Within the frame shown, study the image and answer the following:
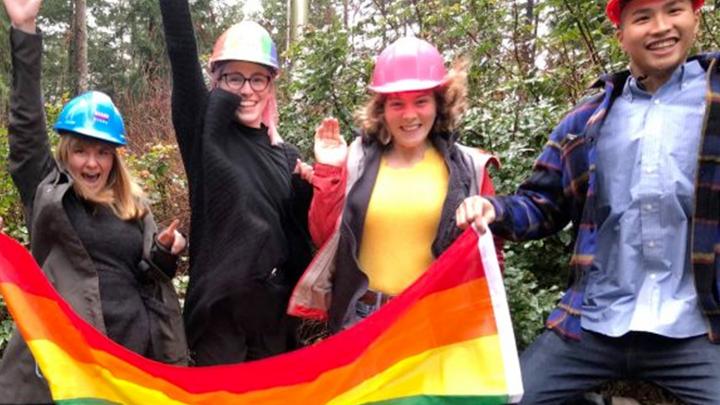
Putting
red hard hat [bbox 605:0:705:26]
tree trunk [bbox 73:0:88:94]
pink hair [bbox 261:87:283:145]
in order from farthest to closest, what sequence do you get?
1. tree trunk [bbox 73:0:88:94]
2. pink hair [bbox 261:87:283:145]
3. red hard hat [bbox 605:0:705:26]

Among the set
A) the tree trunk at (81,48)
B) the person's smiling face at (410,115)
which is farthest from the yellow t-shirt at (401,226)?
the tree trunk at (81,48)

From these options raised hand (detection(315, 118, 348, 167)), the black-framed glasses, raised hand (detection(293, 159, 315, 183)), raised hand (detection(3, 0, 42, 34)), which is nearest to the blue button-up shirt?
raised hand (detection(315, 118, 348, 167))

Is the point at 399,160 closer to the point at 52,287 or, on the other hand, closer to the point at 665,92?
the point at 665,92

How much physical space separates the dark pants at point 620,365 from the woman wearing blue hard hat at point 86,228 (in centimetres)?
156

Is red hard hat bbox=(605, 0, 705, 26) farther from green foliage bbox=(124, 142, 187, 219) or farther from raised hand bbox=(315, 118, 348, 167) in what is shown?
green foliage bbox=(124, 142, 187, 219)

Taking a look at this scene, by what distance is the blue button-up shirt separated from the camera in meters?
2.52

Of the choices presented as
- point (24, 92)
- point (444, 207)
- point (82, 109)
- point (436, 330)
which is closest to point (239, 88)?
point (82, 109)

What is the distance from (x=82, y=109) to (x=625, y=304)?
2.40 metres

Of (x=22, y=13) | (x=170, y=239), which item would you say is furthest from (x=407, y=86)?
(x=22, y=13)

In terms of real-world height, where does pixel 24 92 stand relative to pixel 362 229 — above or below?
above

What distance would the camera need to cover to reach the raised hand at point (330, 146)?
9.51 ft

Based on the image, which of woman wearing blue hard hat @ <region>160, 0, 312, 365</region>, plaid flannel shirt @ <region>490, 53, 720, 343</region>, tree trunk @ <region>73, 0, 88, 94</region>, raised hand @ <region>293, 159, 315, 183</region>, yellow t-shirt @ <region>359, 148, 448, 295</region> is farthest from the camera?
tree trunk @ <region>73, 0, 88, 94</region>

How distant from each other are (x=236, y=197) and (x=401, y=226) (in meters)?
0.70

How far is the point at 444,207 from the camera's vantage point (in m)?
2.73
